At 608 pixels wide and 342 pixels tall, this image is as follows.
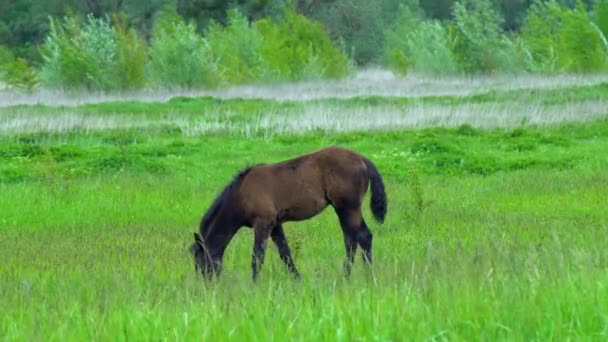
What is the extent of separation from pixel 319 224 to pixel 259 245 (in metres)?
3.23

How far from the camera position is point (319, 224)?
1309cm

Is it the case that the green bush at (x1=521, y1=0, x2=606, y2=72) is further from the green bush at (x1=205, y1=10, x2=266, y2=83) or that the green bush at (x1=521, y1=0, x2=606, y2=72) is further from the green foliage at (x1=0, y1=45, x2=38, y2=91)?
the green foliage at (x1=0, y1=45, x2=38, y2=91)

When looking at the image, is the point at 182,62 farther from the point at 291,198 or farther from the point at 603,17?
the point at 291,198

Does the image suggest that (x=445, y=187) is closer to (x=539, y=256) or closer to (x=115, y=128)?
(x=539, y=256)

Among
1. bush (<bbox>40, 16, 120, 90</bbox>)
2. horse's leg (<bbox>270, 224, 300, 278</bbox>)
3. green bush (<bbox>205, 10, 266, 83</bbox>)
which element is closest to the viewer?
horse's leg (<bbox>270, 224, 300, 278</bbox>)

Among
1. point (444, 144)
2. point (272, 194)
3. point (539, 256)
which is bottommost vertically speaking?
point (444, 144)

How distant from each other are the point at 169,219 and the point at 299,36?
112 ft

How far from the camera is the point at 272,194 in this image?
1018 centimetres

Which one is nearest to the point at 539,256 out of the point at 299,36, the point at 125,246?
the point at 125,246

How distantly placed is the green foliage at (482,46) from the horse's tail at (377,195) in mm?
33921

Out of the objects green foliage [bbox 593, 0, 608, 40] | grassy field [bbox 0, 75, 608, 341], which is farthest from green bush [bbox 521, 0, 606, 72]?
grassy field [bbox 0, 75, 608, 341]

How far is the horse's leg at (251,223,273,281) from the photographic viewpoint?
9.75 metres

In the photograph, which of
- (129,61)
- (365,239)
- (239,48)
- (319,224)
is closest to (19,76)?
(129,61)

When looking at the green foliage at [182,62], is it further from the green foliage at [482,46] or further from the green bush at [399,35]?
the green bush at [399,35]
